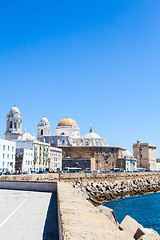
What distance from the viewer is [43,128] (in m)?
92.5

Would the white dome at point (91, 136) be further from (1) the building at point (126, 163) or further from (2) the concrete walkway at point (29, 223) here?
(2) the concrete walkway at point (29, 223)

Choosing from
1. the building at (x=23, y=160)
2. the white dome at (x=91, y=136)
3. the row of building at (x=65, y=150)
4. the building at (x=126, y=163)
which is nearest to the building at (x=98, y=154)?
the row of building at (x=65, y=150)

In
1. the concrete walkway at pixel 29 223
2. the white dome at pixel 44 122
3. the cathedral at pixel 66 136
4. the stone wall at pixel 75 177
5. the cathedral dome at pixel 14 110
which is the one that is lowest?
the stone wall at pixel 75 177

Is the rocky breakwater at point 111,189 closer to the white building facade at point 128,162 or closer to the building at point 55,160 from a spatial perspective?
the building at point 55,160

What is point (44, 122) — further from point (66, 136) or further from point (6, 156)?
point (6, 156)

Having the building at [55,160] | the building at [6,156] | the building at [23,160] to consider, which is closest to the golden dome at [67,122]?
the building at [55,160]

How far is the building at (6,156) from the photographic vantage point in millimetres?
48938

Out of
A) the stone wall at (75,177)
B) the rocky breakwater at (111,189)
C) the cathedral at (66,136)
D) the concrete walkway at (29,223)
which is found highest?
the cathedral at (66,136)

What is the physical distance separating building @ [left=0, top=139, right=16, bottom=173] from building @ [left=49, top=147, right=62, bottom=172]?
20.1m

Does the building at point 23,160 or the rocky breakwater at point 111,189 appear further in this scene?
the building at point 23,160

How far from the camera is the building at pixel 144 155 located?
107562 mm

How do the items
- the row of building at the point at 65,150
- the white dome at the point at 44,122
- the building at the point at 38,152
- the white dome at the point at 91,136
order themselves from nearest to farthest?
the building at the point at 38,152 → the row of building at the point at 65,150 → the white dome at the point at 44,122 → the white dome at the point at 91,136

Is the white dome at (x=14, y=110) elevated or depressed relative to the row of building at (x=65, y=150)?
elevated

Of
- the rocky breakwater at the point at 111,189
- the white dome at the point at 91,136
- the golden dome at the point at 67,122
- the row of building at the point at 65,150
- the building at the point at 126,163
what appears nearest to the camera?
the rocky breakwater at the point at 111,189
